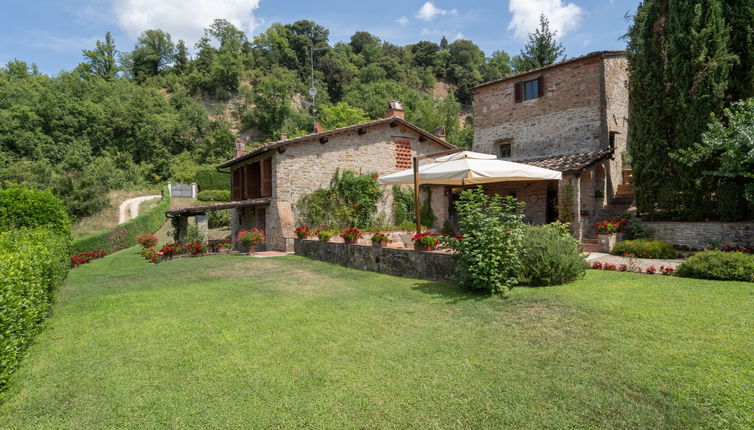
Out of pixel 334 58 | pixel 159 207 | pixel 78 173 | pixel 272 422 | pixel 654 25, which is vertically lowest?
pixel 272 422

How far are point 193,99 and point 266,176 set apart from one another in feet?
181

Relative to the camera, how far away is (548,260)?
21.9 ft

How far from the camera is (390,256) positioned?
31.0 ft

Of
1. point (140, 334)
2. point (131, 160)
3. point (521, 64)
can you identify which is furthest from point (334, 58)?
point (140, 334)

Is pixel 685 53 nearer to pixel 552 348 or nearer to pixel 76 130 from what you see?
pixel 552 348

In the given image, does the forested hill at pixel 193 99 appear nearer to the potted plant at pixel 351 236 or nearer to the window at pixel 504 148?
the window at pixel 504 148

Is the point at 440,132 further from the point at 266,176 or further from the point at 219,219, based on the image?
the point at 219,219

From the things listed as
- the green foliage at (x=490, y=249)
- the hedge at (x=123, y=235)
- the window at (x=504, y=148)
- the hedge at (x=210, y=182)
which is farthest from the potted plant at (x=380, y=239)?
the hedge at (x=210, y=182)

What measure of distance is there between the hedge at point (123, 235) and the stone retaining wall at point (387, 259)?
43.9 feet

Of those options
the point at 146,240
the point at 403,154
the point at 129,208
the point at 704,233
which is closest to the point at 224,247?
the point at 146,240

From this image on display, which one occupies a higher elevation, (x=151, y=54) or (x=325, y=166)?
(x=151, y=54)

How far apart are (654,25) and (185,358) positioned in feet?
53.9

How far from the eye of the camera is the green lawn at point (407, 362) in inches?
119

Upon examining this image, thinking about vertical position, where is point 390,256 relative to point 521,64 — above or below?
below
